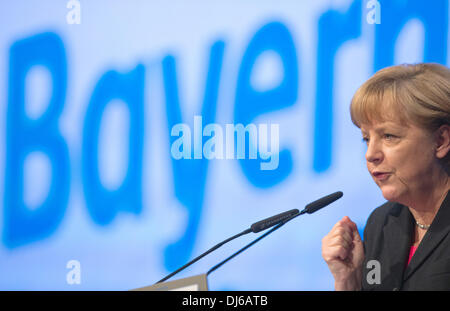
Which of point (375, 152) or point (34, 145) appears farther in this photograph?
point (34, 145)

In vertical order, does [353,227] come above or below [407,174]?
below

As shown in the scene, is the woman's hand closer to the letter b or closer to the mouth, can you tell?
the mouth

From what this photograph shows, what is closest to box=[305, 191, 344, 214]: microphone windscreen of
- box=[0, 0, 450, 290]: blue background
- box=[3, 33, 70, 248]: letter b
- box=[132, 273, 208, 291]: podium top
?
box=[132, 273, 208, 291]: podium top

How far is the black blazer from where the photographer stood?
4.47 ft

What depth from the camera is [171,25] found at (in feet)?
8.11

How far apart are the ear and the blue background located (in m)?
0.88

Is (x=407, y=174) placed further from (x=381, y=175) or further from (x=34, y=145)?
(x=34, y=145)

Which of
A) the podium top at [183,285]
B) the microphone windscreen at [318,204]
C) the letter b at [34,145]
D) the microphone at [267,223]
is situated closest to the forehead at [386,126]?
the microphone windscreen at [318,204]

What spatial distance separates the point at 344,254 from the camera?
149cm

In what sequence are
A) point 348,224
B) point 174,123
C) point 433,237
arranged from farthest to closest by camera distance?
point 174,123 → point 348,224 → point 433,237

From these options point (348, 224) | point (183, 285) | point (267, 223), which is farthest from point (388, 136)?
point (183, 285)

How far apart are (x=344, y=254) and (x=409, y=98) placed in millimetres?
500

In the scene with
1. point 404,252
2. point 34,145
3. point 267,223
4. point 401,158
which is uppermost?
point 34,145
